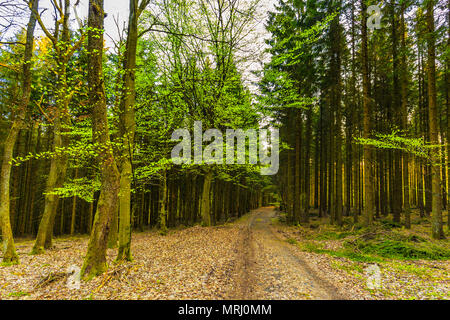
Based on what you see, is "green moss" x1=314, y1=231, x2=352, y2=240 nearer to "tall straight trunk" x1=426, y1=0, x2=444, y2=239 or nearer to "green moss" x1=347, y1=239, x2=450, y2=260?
"green moss" x1=347, y1=239, x2=450, y2=260

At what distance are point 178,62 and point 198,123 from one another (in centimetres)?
414

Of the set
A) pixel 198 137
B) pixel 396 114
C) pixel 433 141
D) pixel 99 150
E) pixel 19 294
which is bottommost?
pixel 19 294

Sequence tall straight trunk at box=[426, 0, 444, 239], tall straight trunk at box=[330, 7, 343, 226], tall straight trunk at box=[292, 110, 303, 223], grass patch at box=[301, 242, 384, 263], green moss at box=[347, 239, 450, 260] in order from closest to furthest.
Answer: grass patch at box=[301, 242, 384, 263]
green moss at box=[347, 239, 450, 260]
tall straight trunk at box=[426, 0, 444, 239]
tall straight trunk at box=[330, 7, 343, 226]
tall straight trunk at box=[292, 110, 303, 223]

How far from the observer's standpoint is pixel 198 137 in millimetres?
15305

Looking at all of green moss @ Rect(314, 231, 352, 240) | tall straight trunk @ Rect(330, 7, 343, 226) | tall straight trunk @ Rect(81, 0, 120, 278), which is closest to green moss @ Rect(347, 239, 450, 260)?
green moss @ Rect(314, 231, 352, 240)

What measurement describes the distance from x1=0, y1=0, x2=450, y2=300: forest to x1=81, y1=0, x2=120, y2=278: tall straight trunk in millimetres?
41

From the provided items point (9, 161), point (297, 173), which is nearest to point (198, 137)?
point (297, 173)

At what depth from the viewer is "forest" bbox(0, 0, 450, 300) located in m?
6.29

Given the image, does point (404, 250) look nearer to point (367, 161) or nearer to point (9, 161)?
point (367, 161)

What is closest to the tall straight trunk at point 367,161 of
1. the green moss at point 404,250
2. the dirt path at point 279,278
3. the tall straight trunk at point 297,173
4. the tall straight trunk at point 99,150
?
the green moss at point 404,250

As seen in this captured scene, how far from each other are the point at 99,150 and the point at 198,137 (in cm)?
926

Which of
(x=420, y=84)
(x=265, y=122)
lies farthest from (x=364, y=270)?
(x=420, y=84)

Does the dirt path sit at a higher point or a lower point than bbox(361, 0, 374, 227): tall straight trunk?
lower
